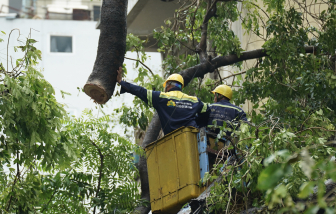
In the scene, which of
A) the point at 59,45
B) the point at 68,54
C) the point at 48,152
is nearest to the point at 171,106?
the point at 48,152

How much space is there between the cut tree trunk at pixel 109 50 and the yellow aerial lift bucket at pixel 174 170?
3.34ft

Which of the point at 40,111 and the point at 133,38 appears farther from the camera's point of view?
the point at 133,38

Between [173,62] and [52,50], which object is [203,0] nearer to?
[173,62]

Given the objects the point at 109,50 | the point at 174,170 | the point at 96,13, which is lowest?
the point at 174,170

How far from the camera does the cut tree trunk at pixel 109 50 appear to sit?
6148mm

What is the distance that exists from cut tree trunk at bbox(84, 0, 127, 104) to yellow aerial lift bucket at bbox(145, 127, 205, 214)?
1.02 m

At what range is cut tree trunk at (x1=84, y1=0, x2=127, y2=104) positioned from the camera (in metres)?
6.15

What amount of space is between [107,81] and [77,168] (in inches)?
150

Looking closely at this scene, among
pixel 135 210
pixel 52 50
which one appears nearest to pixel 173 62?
pixel 135 210

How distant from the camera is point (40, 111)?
6.06 metres

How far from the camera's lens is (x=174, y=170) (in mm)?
6504

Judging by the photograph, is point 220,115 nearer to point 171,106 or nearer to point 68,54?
point 171,106

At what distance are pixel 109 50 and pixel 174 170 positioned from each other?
5.41ft

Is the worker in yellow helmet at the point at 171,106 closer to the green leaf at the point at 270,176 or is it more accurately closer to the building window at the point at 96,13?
the green leaf at the point at 270,176
